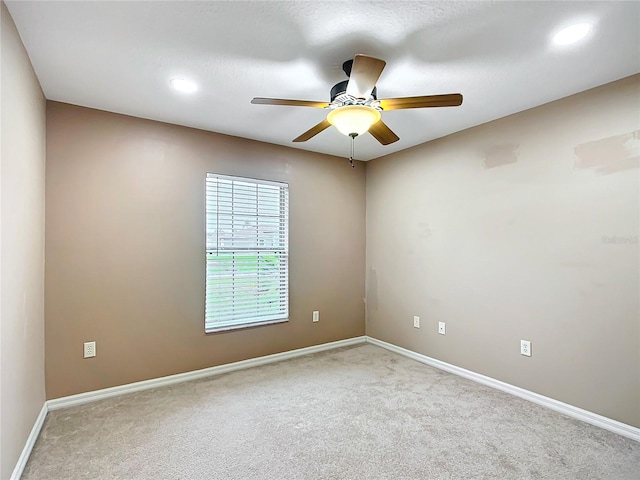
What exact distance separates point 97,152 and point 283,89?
66.5 inches

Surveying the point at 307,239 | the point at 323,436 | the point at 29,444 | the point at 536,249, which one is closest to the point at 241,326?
the point at 307,239

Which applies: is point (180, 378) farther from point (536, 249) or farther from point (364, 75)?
point (536, 249)

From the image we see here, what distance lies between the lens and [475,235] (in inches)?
132

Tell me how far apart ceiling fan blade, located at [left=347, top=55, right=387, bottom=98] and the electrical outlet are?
282 centimetres

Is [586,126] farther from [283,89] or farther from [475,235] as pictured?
[283,89]

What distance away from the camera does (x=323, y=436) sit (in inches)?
91.0

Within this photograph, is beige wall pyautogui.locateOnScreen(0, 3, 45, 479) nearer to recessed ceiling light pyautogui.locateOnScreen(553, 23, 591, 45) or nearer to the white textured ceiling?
the white textured ceiling

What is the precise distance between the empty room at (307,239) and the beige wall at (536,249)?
0.02 meters

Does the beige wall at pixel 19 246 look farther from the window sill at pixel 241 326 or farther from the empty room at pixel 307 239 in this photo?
the window sill at pixel 241 326

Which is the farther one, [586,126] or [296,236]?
[296,236]

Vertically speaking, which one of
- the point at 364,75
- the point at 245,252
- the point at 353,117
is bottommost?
the point at 245,252

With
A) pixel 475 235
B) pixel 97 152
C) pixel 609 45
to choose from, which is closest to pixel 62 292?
pixel 97 152

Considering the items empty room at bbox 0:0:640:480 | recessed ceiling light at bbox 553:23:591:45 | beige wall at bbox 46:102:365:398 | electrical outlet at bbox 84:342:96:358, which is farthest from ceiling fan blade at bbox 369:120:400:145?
electrical outlet at bbox 84:342:96:358

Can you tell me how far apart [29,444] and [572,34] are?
3.99 metres
